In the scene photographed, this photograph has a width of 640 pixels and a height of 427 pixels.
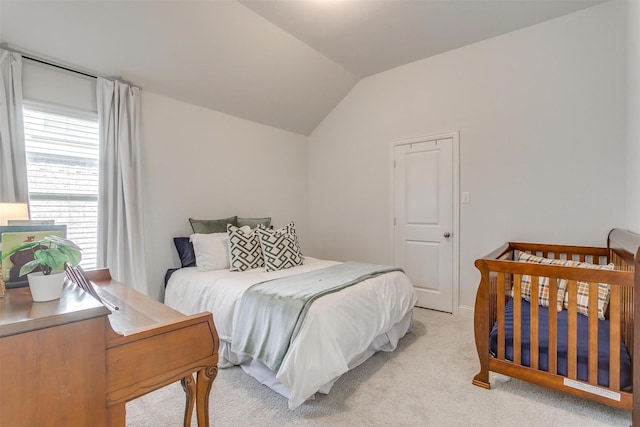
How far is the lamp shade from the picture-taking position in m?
1.61

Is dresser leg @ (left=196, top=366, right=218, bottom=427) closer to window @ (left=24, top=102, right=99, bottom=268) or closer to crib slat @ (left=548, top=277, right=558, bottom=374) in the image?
Answer: crib slat @ (left=548, top=277, right=558, bottom=374)

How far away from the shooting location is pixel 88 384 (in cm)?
81

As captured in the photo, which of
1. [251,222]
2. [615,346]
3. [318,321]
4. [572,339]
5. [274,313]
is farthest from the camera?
[251,222]

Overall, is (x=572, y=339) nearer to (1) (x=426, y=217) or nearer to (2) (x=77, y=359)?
(1) (x=426, y=217)

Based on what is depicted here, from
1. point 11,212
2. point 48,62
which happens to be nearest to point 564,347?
point 11,212

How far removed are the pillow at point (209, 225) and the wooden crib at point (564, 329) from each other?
2.49 meters

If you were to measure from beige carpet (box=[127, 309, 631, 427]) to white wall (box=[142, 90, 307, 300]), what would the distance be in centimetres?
149

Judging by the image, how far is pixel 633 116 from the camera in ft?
7.41

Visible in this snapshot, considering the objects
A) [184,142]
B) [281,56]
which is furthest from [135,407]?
[281,56]

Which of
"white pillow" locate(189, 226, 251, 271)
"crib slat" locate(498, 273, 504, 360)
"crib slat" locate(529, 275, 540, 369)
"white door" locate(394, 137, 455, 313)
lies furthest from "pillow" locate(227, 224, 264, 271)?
"crib slat" locate(529, 275, 540, 369)

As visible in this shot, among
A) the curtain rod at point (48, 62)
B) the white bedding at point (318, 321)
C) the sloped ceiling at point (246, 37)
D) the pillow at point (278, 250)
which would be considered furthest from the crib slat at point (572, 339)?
the curtain rod at point (48, 62)

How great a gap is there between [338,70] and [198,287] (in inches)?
115

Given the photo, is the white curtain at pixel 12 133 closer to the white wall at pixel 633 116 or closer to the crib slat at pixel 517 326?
the crib slat at pixel 517 326

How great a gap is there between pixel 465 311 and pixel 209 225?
290 cm
